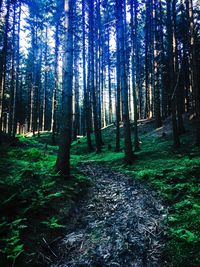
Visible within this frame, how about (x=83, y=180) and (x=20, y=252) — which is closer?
(x=20, y=252)

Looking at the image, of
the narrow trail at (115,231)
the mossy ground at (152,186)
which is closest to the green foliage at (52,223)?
the mossy ground at (152,186)

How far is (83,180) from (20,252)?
189 inches

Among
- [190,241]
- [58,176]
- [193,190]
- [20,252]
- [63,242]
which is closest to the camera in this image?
[20,252]

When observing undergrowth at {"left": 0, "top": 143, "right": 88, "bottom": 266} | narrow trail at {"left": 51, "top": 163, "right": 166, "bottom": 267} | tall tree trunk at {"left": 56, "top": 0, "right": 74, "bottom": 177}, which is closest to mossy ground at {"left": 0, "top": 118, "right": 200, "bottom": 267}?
undergrowth at {"left": 0, "top": 143, "right": 88, "bottom": 266}

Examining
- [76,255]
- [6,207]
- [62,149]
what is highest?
[62,149]

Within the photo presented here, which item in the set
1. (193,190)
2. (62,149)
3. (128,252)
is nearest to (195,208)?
(193,190)

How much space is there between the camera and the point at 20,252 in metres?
4.03

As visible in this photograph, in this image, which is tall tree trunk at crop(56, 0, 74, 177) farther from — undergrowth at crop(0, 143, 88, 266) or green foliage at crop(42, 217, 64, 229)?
green foliage at crop(42, 217, 64, 229)

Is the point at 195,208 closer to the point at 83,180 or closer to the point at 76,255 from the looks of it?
the point at 76,255

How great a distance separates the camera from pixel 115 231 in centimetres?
529

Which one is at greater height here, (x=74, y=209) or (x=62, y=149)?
(x=62, y=149)

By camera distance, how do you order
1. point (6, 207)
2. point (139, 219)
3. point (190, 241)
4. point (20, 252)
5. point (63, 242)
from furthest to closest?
point (139, 219) < point (6, 207) < point (63, 242) < point (190, 241) < point (20, 252)

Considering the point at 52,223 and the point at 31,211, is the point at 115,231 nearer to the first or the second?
the point at 52,223

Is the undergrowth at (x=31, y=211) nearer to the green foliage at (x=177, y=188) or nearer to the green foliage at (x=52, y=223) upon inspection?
the green foliage at (x=52, y=223)
